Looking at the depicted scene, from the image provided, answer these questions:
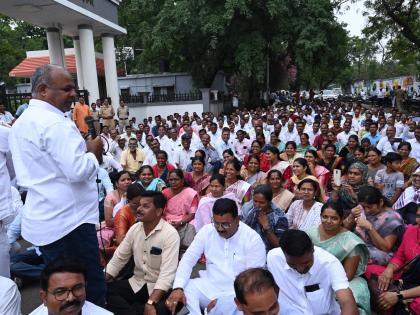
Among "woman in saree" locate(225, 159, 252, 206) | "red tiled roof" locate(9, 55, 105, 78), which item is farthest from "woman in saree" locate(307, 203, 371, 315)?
"red tiled roof" locate(9, 55, 105, 78)

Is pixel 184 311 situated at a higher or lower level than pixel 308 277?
lower

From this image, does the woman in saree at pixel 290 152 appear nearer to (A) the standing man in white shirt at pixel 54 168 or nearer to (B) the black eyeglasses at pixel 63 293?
(A) the standing man in white shirt at pixel 54 168

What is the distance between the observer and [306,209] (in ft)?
13.3

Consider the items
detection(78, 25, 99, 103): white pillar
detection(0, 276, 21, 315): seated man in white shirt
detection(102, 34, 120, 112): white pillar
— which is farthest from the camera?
detection(102, 34, 120, 112): white pillar

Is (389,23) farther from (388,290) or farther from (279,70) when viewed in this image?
(388,290)

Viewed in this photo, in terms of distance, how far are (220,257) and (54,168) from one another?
61.3 inches

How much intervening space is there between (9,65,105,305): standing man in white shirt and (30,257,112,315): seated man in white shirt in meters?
0.17

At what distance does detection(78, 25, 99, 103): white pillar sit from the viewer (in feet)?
41.5

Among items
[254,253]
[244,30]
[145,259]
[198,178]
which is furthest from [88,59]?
[254,253]

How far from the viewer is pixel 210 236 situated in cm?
316

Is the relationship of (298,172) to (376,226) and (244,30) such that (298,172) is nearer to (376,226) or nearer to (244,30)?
(376,226)

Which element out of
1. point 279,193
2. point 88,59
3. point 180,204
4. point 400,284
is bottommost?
point 400,284

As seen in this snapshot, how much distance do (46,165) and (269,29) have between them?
1692 centimetres

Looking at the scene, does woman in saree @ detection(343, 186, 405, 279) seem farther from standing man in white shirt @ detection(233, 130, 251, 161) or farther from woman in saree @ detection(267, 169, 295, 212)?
standing man in white shirt @ detection(233, 130, 251, 161)
